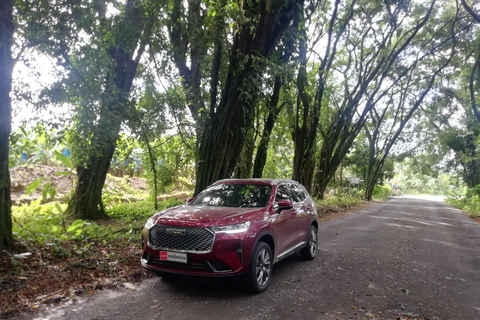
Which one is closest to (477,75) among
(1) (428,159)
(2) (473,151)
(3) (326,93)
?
(3) (326,93)

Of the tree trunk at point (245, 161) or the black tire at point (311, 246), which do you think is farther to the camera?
the tree trunk at point (245, 161)

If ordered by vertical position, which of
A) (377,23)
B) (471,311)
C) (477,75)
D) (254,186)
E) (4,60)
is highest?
(377,23)

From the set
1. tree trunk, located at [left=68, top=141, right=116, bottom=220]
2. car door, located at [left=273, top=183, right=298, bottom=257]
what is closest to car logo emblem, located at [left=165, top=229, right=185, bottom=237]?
car door, located at [left=273, top=183, right=298, bottom=257]

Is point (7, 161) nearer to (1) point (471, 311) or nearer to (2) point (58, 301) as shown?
(2) point (58, 301)

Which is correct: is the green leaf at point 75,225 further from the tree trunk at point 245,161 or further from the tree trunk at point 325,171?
the tree trunk at point 325,171

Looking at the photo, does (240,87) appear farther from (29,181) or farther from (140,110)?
(29,181)

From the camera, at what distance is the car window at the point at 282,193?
6.35 metres

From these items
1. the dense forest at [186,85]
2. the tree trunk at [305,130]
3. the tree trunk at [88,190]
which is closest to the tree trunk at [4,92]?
the dense forest at [186,85]

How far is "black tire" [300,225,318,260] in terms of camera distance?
7285mm

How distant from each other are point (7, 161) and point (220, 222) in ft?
12.1

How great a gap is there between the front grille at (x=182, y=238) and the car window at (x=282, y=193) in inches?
71.2

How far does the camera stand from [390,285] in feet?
18.9

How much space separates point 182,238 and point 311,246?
11.6 feet

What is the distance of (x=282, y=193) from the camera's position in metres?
6.60
